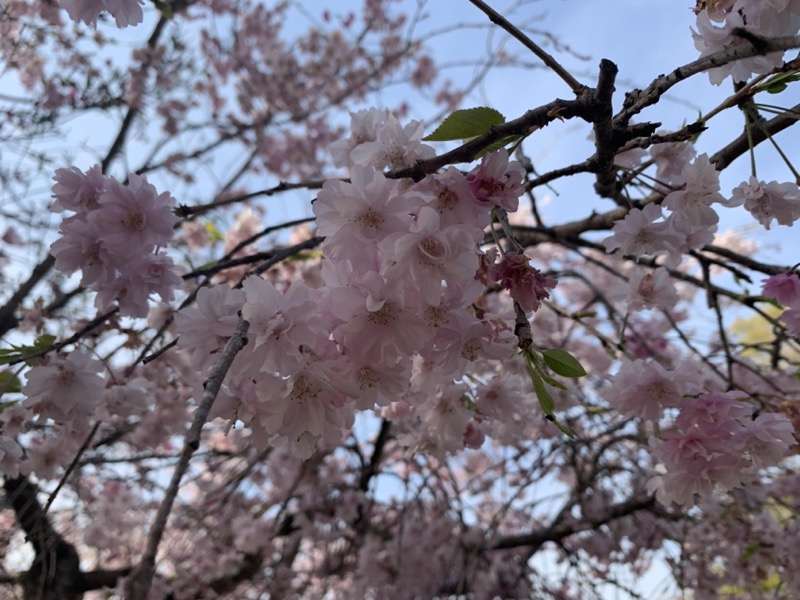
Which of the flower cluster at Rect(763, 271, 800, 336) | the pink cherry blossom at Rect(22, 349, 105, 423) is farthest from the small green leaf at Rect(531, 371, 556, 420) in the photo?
the pink cherry blossom at Rect(22, 349, 105, 423)

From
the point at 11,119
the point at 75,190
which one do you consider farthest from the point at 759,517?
the point at 11,119

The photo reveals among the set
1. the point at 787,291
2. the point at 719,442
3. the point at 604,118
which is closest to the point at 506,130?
the point at 604,118

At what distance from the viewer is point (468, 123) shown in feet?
3.13

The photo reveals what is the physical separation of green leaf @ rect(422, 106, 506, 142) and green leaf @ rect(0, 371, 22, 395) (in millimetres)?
1103

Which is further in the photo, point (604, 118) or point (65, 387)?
point (65, 387)

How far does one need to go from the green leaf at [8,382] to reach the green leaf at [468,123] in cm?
110

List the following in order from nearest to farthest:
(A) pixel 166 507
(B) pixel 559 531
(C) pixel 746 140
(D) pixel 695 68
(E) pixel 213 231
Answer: (A) pixel 166 507 < (D) pixel 695 68 < (C) pixel 746 140 < (E) pixel 213 231 < (B) pixel 559 531

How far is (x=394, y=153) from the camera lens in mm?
1179

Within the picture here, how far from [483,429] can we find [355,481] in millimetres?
2229

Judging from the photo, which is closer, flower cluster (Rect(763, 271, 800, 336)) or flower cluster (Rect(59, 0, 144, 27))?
flower cluster (Rect(59, 0, 144, 27))

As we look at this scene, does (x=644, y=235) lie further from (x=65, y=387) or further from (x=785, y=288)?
(x=65, y=387)

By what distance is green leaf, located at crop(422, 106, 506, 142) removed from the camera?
3.08 feet

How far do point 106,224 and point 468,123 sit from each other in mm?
821

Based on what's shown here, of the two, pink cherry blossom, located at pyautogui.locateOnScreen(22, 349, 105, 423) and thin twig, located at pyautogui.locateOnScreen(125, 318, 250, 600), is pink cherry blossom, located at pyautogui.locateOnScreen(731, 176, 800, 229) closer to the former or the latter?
thin twig, located at pyautogui.locateOnScreen(125, 318, 250, 600)
